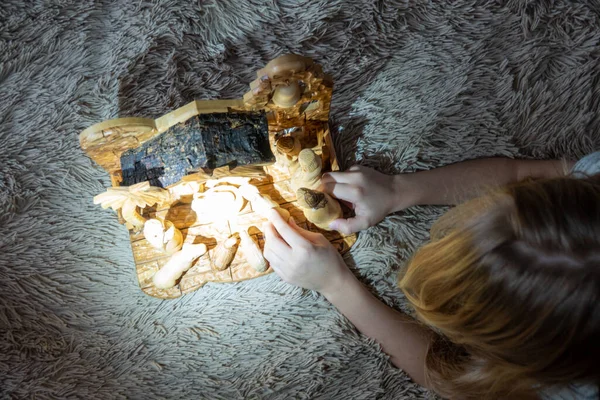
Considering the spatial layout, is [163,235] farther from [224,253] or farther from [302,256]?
[302,256]

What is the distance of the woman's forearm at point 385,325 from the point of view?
0.75 metres

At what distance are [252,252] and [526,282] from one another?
42 centimetres

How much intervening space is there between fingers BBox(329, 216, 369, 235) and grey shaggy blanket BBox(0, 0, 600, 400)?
80mm

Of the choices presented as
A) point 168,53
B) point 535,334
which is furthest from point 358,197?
point 168,53

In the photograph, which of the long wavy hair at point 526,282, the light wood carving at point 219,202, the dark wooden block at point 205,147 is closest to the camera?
the long wavy hair at point 526,282

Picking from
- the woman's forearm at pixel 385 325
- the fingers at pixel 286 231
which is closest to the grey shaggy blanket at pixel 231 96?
the woman's forearm at pixel 385 325

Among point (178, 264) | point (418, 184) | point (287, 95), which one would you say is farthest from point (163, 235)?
point (418, 184)

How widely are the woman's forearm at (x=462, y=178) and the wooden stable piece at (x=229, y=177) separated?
0.14 metres

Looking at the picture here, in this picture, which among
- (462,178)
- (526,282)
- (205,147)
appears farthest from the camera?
(462,178)

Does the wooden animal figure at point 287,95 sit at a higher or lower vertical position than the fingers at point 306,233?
higher

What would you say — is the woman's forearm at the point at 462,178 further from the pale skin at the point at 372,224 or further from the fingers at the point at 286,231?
the fingers at the point at 286,231

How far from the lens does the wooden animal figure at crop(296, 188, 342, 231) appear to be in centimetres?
69

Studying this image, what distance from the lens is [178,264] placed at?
2.40 feet

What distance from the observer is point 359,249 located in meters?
0.85
